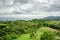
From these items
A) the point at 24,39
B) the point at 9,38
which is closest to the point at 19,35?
the point at 24,39

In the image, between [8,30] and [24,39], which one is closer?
[24,39]

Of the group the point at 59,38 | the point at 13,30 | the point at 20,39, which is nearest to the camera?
the point at 20,39

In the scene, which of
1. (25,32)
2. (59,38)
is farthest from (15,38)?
(59,38)

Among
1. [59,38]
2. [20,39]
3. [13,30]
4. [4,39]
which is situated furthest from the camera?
[13,30]

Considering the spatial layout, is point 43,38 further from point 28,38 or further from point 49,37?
point 28,38

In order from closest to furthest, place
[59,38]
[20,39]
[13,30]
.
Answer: [20,39] < [59,38] < [13,30]

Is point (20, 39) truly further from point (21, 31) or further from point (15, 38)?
point (21, 31)

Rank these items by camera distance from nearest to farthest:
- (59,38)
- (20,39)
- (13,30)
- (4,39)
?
(4,39), (20,39), (59,38), (13,30)

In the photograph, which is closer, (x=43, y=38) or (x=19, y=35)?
(x=43, y=38)
